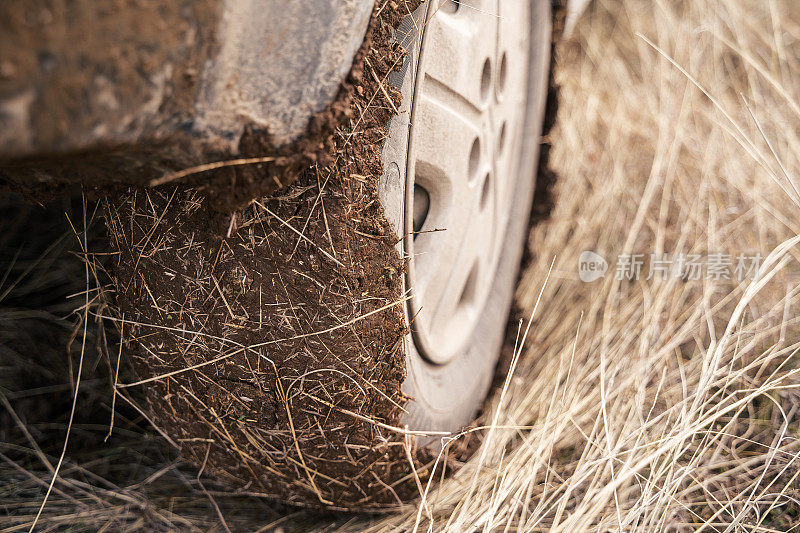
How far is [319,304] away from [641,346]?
88 centimetres

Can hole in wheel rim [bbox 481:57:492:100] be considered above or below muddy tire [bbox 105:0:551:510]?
above

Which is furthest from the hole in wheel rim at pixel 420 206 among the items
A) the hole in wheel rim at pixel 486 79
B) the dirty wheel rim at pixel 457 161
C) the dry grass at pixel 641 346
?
the dry grass at pixel 641 346

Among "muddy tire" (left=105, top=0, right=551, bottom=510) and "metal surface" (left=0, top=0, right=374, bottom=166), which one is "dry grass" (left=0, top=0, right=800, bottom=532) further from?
"metal surface" (left=0, top=0, right=374, bottom=166)

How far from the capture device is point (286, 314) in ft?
2.60

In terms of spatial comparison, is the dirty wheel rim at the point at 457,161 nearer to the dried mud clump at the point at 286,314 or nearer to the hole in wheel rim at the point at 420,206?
the hole in wheel rim at the point at 420,206

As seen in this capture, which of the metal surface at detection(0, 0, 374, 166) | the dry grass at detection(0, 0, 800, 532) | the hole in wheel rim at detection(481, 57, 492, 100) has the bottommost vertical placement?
the dry grass at detection(0, 0, 800, 532)

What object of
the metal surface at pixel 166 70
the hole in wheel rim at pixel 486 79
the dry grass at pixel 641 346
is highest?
the metal surface at pixel 166 70

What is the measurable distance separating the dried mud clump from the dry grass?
17cm

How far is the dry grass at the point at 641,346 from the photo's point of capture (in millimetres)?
1045

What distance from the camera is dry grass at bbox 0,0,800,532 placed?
3.43ft

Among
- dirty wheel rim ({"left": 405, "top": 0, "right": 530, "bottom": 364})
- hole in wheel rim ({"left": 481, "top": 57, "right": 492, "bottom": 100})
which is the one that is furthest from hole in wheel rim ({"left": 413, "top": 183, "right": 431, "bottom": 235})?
hole in wheel rim ({"left": 481, "top": 57, "right": 492, "bottom": 100})

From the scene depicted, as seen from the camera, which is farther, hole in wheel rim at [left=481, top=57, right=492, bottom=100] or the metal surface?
hole in wheel rim at [left=481, top=57, right=492, bottom=100]

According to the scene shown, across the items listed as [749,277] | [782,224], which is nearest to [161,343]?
[749,277]

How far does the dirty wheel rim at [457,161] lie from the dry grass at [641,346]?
0.20m
